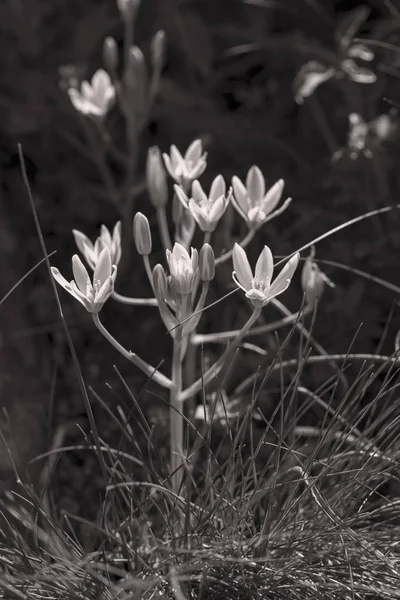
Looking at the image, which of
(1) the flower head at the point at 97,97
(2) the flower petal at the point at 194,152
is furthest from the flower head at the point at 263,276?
(1) the flower head at the point at 97,97

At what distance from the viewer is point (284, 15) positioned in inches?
65.5

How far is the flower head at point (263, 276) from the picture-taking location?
0.81 metres

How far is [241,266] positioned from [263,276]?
2 centimetres

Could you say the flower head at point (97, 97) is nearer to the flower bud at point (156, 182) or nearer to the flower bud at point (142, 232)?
the flower bud at point (156, 182)

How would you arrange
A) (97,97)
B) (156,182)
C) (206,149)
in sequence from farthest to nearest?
(206,149) < (97,97) < (156,182)

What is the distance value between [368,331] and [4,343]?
24.9 inches

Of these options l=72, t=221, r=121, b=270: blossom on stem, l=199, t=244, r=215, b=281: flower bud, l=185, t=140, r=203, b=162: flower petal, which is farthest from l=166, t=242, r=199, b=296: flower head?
l=185, t=140, r=203, b=162: flower petal

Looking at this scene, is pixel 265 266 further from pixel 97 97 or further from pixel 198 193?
pixel 97 97

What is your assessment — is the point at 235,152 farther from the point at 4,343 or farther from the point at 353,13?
the point at 4,343

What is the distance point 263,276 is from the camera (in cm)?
84

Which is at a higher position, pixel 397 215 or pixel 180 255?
pixel 180 255

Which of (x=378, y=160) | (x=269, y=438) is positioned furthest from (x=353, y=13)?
(x=269, y=438)

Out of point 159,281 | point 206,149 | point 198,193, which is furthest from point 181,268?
point 206,149

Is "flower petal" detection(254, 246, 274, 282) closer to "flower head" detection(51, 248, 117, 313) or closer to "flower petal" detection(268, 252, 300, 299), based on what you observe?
"flower petal" detection(268, 252, 300, 299)
